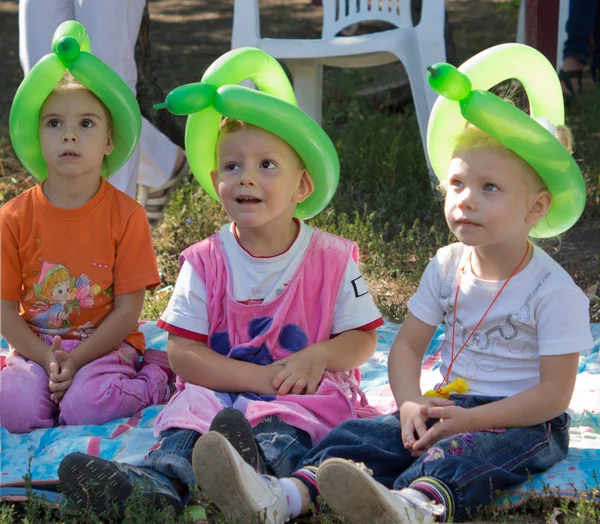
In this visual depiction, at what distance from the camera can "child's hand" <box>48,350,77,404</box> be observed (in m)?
3.23

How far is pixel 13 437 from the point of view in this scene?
3.15m

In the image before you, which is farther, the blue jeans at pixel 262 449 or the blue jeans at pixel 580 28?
the blue jeans at pixel 580 28

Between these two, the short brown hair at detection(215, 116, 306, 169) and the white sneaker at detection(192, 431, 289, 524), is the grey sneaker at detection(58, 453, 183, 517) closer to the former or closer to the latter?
the white sneaker at detection(192, 431, 289, 524)

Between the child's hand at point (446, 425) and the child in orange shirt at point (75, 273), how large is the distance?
106cm

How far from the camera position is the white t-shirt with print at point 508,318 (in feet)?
8.92

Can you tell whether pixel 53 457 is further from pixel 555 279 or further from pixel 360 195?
pixel 360 195

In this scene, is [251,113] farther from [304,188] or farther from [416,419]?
[416,419]

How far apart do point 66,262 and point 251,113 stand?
0.90m

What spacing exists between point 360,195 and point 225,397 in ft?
9.83

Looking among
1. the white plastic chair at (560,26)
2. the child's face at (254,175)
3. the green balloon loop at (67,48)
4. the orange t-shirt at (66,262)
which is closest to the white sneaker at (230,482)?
the child's face at (254,175)

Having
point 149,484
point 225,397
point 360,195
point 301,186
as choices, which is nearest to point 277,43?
point 360,195

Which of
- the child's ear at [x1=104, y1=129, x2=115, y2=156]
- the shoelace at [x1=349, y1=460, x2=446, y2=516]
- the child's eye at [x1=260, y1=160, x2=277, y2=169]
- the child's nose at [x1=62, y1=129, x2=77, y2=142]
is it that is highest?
the child's nose at [x1=62, y1=129, x2=77, y2=142]

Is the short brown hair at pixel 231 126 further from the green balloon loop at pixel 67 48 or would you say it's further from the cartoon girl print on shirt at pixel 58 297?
the cartoon girl print on shirt at pixel 58 297

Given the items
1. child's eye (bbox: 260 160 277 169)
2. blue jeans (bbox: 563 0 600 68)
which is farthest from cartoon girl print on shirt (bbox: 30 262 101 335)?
blue jeans (bbox: 563 0 600 68)
